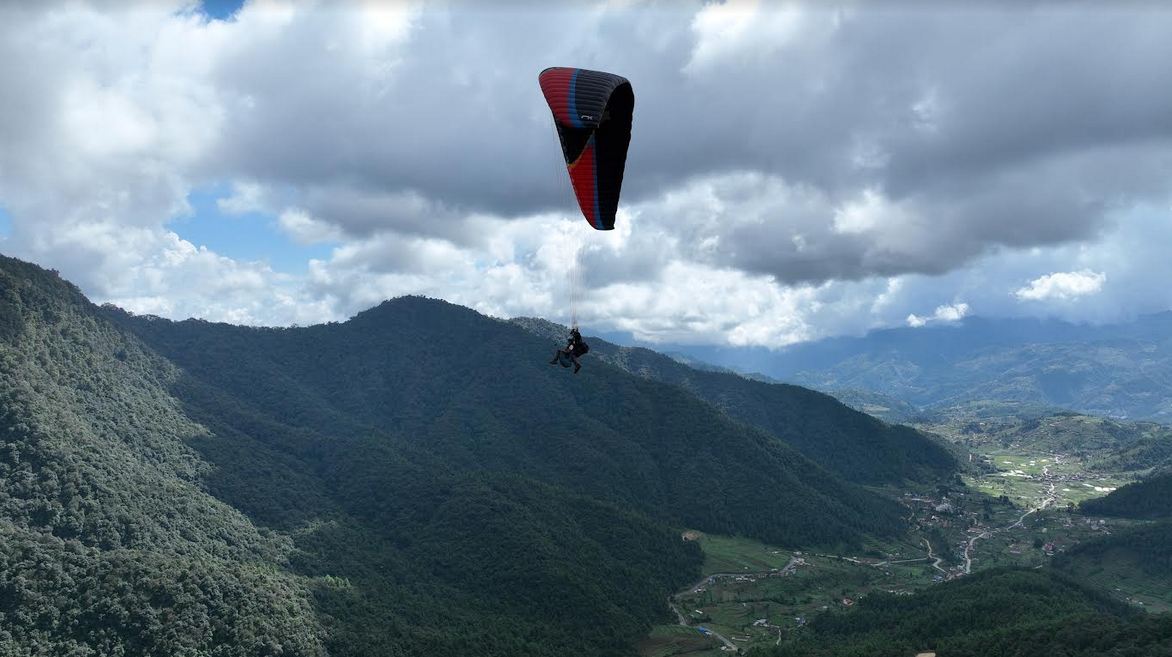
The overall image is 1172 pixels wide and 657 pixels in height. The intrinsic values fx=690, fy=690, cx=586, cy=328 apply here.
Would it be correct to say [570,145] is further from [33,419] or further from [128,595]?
[33,419]

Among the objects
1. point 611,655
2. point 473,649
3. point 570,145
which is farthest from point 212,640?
point 570,145

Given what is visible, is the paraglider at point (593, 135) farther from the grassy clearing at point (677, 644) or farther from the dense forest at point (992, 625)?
the grassy clearing at point (677, 644)

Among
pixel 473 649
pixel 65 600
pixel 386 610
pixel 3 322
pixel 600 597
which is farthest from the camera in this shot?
pixel 3 322

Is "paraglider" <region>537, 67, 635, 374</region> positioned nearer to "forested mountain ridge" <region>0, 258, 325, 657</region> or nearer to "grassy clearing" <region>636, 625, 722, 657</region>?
"forested mountain ridge" <region>0, 258, 325, 657</region>

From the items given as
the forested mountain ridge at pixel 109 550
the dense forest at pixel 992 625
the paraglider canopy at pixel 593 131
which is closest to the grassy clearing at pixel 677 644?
the dense forest at pixel 992 625

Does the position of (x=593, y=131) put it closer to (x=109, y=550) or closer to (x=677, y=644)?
(x=109, y=550)

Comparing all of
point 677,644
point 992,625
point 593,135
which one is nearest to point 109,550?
point 677,644

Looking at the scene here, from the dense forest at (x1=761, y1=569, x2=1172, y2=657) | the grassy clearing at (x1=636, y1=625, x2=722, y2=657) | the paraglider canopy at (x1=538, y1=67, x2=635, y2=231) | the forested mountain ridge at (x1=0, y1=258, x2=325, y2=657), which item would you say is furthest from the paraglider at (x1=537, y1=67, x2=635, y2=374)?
the grassy clearing at (x1=636, y1=625, x2=722, y2=657)
